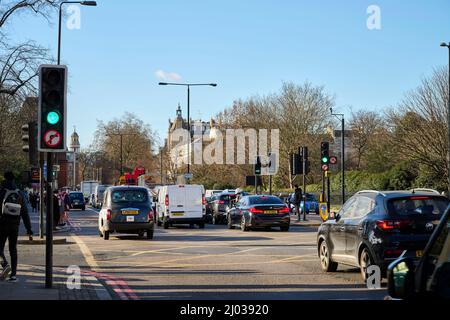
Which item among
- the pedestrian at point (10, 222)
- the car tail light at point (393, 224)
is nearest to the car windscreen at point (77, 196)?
the pedestrian at point (10, 222)

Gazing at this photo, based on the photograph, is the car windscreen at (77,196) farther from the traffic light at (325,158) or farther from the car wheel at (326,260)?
the car wheel at (326,260)

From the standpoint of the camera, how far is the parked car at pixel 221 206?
39.1 metres

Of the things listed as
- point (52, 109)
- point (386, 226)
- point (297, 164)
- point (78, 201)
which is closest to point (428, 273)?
point (386, 226)

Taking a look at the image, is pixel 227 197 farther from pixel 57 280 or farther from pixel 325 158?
pixel 57 280

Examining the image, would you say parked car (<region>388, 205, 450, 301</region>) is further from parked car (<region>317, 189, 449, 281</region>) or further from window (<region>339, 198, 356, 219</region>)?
window (<region>339, 198, 356, 219</region>)

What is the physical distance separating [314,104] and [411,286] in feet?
212

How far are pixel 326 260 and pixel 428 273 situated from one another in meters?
10.5

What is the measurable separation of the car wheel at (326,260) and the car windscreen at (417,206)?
93.1 inches

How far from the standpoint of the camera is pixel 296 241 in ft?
79.0

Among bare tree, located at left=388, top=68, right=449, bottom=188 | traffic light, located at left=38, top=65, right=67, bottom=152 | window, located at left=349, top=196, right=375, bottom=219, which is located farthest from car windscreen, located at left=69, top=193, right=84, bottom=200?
traffic light, located at left=38, top=65, right=67, bottom=152

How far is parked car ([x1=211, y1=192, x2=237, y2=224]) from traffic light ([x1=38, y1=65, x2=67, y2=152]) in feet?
87.4

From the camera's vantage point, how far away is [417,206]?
13.1 meters
